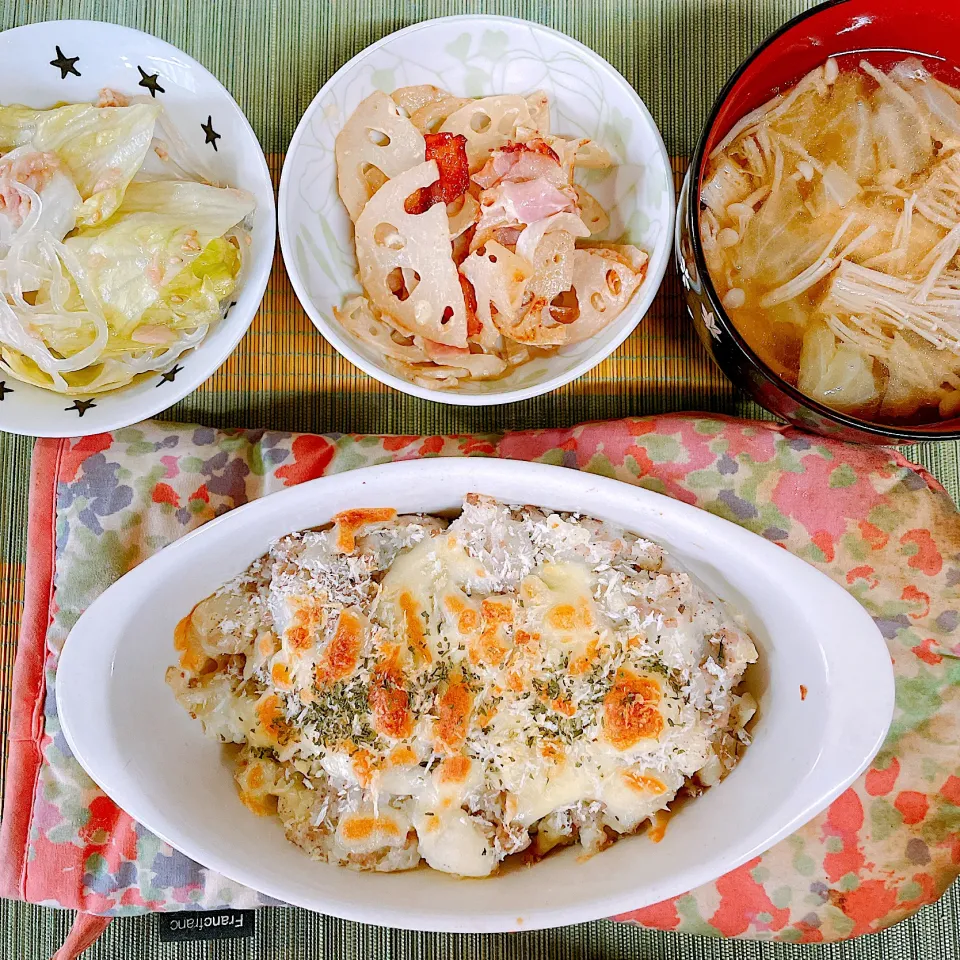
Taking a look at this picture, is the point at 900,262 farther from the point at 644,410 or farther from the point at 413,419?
the point at 413,419

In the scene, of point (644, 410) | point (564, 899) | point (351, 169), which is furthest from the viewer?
point (644, 410)

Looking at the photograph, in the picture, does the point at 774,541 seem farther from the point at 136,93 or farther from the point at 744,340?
the point at 136,93

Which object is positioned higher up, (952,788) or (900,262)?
(900,262)

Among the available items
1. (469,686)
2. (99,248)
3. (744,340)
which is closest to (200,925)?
(469,686)

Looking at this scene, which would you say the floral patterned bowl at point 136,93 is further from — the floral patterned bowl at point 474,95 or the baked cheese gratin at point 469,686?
the baked cheese gratin at point 469,686

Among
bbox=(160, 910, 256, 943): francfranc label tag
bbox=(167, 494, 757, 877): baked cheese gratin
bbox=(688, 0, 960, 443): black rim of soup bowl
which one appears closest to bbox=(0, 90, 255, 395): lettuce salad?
bbox=(167, 494, 757, 877): baked cheese gratin

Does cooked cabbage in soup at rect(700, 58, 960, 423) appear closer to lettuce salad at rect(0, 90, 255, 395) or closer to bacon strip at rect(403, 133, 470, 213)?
bacon strip at rect(403, 133, 470, 213)

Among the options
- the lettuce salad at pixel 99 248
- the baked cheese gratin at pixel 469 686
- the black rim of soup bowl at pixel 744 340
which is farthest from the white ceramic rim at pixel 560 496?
the lettuce salad at pixel 99 248

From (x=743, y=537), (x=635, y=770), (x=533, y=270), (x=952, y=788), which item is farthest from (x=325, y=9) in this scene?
(x=952, y=788)

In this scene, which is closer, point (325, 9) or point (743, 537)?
point (743, 537)
